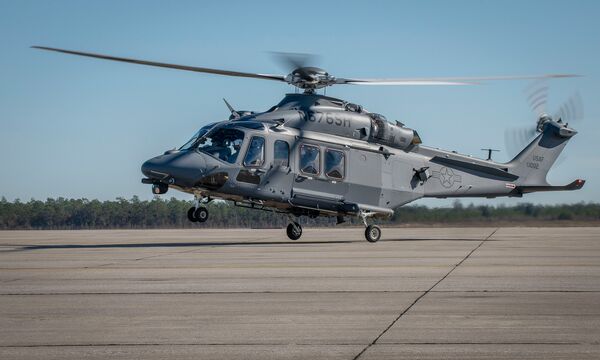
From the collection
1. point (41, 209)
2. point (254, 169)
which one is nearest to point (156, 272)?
point (254, 169)

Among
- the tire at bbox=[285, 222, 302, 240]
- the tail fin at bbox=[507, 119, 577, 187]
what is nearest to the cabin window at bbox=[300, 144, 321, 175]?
the tire at bbox=[285, 222, 302, 240]

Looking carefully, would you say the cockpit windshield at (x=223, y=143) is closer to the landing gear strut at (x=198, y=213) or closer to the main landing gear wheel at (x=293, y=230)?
the landing gear strut at (x=198, y=213)

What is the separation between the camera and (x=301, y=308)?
36.6ft

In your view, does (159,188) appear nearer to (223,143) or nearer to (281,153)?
(223,143)

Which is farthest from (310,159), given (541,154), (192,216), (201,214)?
(541,154)

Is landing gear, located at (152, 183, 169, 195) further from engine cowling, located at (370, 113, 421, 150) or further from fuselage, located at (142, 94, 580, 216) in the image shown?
engine cowling, located at (370, 113, 421, 150)

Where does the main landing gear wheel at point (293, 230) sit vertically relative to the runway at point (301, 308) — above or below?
above

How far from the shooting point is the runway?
8359 millimetres

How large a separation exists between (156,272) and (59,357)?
28.2 ft

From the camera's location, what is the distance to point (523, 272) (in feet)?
53.3

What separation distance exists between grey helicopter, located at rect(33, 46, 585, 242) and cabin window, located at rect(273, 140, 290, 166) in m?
0.03

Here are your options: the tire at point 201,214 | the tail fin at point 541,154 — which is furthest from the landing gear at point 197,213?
the tail fin at point 541,154

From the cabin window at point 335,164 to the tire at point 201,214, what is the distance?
4.43 metres

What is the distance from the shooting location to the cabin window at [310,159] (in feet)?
92.5
